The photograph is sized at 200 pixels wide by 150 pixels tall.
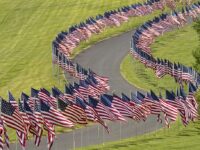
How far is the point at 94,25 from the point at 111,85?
92.6ft

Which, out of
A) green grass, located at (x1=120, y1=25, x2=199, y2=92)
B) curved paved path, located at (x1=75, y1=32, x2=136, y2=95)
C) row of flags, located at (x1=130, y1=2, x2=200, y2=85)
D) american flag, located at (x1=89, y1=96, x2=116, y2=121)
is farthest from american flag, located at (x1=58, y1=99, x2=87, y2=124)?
green grass, located at (x1=120, y1=25, x2=199, y2=92)

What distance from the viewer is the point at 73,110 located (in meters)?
46.0

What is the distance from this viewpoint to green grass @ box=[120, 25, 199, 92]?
77.1m

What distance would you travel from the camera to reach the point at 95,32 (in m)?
103

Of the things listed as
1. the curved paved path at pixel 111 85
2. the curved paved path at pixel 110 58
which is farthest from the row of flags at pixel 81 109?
the curved paved path at pixel 110 58

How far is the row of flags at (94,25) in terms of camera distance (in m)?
87.4

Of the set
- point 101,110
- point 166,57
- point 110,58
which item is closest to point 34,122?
point 101,110

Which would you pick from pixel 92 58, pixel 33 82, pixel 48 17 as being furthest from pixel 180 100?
pixel 48 17

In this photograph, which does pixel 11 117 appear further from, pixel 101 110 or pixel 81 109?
pixel 101 110

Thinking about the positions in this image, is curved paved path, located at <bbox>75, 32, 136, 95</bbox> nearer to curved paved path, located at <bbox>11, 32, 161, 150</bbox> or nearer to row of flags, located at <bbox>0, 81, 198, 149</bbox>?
curved paved path, located at <bbox>11, 32, 161, 150</bbox>

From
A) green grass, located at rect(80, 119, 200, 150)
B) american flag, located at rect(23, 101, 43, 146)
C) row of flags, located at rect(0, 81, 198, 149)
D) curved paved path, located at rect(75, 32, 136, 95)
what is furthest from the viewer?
curved paved path, located at rect(75, 32, 136, 95)

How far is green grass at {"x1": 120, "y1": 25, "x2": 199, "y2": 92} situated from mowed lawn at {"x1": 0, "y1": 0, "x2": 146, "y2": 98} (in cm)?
957

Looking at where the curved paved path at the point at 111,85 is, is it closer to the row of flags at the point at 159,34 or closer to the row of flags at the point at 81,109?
the row of flags at the point at 81,109

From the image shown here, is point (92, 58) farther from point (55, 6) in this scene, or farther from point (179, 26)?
point (55, 6)
